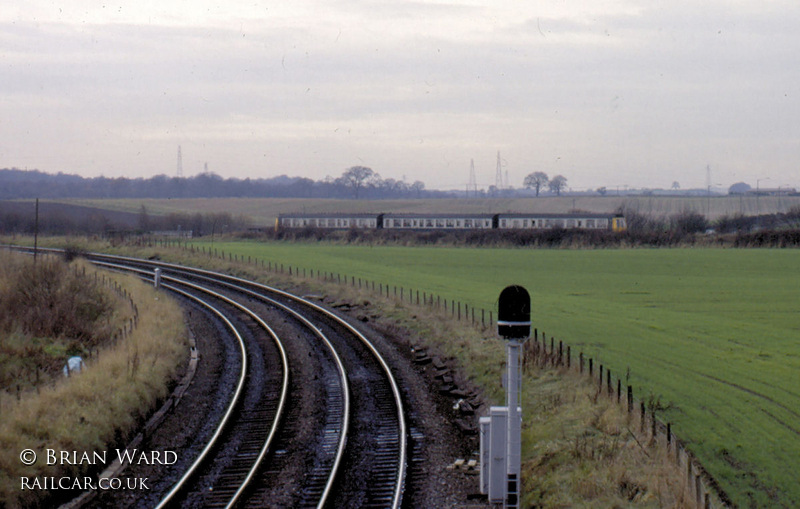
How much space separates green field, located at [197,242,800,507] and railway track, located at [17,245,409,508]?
670cm

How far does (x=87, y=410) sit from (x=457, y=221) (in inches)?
3222

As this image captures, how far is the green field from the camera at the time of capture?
50.0 ft

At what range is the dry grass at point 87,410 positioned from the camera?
1405 centimetres

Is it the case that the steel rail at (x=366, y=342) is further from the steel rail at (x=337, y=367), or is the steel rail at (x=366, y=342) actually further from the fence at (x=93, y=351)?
the fence at (x=93, y=351)

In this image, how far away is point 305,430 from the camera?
17.3 metres

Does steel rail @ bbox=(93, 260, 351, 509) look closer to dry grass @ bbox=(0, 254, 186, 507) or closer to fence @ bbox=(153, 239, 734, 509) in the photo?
dry grass @ bbox=(0, 254, 186, 507)

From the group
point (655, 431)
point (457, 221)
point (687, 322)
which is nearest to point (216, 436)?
point (655, 431)

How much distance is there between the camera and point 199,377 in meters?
22.8

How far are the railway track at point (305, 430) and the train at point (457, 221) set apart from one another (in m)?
66.1

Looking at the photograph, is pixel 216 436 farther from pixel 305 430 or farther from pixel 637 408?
pixel 637 408

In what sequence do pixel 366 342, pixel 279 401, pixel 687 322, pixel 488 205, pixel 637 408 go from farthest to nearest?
1. pixel 488 205
2. pixel 687 322
3. pixel 366 342
4. pixel 279 401
5. pixel 637 408

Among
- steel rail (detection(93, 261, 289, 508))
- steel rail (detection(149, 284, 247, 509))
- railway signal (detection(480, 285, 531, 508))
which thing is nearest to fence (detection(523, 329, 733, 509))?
railway signal (detection(480, 285, 531, 508))

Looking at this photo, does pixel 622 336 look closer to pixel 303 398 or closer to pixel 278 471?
pixel 303 398

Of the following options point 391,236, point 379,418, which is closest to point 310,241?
point 391,236
